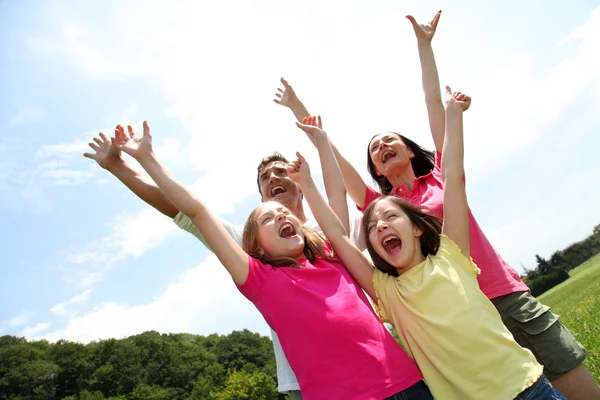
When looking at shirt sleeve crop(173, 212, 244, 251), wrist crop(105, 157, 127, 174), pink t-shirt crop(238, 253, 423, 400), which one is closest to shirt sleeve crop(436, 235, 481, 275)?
pink t-shirt crop(238, 253, 423, 400)

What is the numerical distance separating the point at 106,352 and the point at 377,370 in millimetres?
58433

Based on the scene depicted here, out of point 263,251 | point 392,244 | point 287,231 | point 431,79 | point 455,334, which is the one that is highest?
point 431,79

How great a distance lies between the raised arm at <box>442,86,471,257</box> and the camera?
10.7ft

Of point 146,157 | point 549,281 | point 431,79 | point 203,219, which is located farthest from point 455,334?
point 549,281

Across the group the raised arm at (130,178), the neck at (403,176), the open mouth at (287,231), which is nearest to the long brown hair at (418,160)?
the neck at (403,176)

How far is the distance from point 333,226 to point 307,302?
32.8 inches

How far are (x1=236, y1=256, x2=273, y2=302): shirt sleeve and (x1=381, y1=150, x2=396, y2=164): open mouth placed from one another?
1.93 metres

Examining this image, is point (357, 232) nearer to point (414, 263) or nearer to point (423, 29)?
point (414, 263)

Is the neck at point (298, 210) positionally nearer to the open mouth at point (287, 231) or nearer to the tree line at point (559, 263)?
the open mouth at point (287, 231)

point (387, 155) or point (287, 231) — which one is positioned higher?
point (387, 155)

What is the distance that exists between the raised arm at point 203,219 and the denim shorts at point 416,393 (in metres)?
1.29

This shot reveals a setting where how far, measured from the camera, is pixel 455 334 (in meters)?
2.80

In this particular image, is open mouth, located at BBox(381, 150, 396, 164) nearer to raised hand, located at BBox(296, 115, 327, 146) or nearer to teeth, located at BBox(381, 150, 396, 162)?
teeth, located at BBox(381, 150, 396, 162)

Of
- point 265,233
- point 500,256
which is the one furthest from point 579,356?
point 265,233
